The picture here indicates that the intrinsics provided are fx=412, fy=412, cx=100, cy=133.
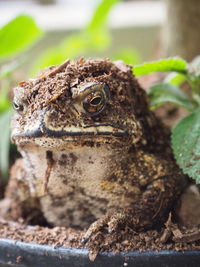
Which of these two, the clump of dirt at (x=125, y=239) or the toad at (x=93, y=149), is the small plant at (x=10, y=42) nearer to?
the toad at (x=93, y=149)

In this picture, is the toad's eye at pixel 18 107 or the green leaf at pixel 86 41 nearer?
the toad's eye at pixel 18 107

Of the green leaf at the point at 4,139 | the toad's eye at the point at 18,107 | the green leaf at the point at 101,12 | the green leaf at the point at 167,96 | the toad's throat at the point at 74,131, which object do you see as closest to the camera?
the toad's throat at the point at 74,131

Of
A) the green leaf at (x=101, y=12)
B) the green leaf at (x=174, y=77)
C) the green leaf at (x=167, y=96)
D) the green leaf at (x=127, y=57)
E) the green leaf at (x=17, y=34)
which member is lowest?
the green leaf at (x=167, y=96)

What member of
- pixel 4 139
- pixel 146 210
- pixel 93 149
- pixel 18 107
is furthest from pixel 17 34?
pixel 146 210

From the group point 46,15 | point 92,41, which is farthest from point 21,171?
point 46,15

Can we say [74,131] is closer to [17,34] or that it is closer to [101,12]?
[17,34]

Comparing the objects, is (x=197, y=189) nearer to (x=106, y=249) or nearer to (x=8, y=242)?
(x=106, y=249)

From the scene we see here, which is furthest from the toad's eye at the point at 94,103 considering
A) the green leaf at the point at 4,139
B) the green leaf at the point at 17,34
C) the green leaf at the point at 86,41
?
the green leaf at the point at 86,41
